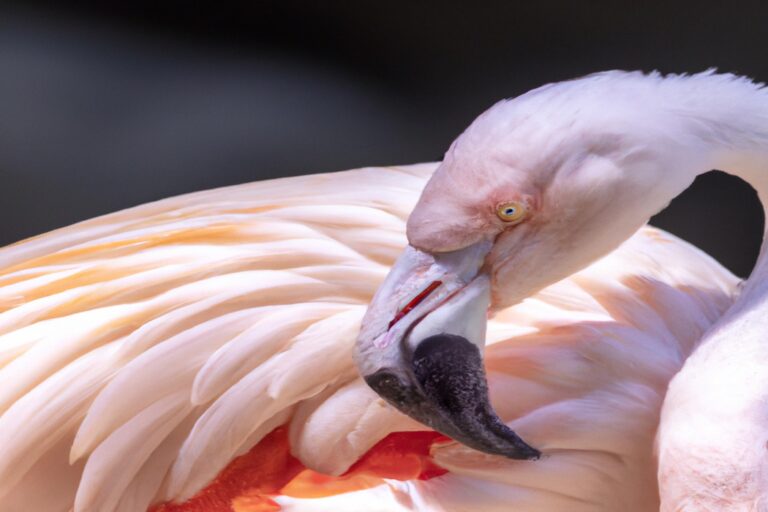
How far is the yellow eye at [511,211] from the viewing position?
0.92 metres

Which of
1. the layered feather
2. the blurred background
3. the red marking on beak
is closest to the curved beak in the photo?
the red marking on beak

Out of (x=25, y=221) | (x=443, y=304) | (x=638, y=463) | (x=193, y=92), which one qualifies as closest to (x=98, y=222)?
(x=443, y=304)

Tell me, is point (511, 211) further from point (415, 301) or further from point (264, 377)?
point (264, 377)

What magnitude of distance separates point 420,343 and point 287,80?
1604mm

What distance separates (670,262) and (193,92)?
1430 millimetres

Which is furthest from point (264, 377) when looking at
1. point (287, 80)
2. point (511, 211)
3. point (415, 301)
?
point (287, 80)

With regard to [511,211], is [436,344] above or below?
below

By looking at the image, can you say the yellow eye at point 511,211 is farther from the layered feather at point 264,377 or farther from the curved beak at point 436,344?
the layered feather at point 264,377

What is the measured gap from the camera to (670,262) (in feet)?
4.32

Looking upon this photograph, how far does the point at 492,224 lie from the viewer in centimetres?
94

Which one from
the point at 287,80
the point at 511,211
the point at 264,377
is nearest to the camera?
the point at 511,211

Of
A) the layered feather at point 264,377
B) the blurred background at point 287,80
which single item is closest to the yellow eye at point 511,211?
the layered feather at point 264,377

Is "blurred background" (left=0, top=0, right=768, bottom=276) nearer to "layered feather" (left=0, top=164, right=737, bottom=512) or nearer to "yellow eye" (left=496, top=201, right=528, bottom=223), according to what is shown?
"layered feather" (left=0, top=164, right=737, bottom=512)

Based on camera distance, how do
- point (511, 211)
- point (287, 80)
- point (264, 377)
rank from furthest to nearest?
point (287, 80) < point (264, 377) < point (511, 211)
